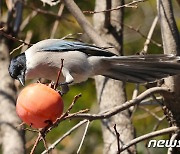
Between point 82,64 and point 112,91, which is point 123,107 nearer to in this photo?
point 82,64

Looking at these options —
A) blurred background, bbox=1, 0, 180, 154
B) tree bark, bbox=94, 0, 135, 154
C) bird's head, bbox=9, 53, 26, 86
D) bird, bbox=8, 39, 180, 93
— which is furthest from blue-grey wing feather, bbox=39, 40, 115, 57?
blurred background, bbox=1, 0, 180, 154

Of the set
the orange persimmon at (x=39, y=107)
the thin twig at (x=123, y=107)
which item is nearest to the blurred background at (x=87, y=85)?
the thin twig at (x=123, y=107)

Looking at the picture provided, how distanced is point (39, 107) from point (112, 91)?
3.35 ft

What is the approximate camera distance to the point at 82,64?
2.72 m

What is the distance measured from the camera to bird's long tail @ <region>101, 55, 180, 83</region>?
8.53 ft

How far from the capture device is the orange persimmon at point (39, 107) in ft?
6.72

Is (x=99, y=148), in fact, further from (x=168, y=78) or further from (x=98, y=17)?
(x=168, y=78)

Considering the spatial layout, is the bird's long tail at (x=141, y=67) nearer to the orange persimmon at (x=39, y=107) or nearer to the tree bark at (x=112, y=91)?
the tree bark at (x=112, y=91)

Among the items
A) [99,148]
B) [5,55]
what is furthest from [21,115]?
[99,148]

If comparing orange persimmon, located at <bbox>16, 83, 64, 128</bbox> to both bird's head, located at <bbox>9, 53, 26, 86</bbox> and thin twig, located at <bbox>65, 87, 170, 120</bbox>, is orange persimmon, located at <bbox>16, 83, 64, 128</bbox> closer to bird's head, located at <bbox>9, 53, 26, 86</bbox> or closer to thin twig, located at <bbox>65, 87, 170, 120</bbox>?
thin twig, located at <bbox>65, 87, 170, 120</bbox>

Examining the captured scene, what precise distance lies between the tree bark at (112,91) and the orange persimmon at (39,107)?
84 cm

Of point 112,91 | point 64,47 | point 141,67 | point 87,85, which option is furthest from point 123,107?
point 87,85

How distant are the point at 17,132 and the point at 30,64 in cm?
65

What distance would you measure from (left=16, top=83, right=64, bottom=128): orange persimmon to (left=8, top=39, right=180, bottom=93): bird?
457 mm
